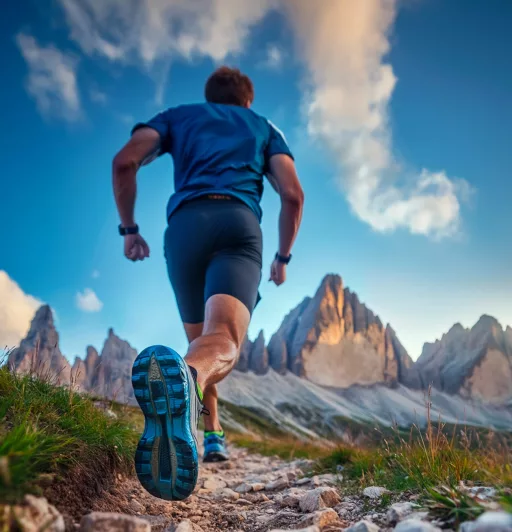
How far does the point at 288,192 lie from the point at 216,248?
1139mm

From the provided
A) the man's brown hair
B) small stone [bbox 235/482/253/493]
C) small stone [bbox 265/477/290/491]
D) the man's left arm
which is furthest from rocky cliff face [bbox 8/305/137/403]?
the man's brown hair

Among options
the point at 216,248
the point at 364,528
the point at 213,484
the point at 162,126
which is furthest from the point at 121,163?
the point at 364,528

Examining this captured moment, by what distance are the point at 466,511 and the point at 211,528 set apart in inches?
65.2

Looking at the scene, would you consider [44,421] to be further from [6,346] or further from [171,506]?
[6,346]

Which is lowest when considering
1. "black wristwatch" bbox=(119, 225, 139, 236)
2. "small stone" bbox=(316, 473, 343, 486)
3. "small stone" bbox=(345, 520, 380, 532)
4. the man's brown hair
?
"small stone" bbox=(316, 473, 343, 486)

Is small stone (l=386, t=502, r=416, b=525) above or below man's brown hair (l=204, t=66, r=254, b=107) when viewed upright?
below

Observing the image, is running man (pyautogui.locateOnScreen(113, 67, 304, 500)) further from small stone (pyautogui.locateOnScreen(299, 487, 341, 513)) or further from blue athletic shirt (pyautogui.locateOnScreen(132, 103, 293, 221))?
small stone (pyautogui.locateOnScreen(299, 487, 341, 513))

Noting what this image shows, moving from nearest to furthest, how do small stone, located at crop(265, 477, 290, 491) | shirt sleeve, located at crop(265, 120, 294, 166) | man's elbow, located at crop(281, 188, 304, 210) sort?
small stone, located at crop(265, 477, 290, 491) < man's elbow, located at crop(281, 188, 304, 210) < shirt sleeve, located at crop(265, 120, 294, 166)

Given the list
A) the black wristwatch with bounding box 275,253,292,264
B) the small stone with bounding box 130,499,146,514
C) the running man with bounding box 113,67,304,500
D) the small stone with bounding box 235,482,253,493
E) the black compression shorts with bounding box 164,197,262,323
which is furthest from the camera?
the black wristwatch with bounding box 275,253,292,264

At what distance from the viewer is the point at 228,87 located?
5059 millimetres

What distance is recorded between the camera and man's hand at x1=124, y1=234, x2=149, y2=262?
4.67m

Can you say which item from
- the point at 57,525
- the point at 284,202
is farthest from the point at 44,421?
the point at 284,202

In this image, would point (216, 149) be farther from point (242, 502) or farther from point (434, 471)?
point (434, 471)

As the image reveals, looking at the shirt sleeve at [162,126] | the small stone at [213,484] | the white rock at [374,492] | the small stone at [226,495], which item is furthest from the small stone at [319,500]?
the shirt sleeve at [162,126]
